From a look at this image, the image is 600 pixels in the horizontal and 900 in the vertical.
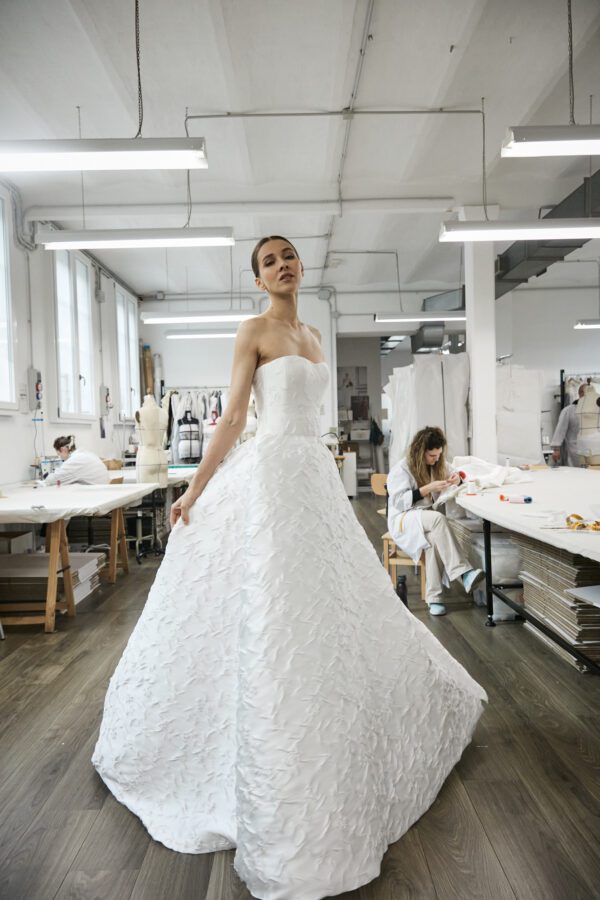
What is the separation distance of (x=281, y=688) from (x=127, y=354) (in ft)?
30.4

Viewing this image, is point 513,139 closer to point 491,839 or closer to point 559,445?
point 491,839

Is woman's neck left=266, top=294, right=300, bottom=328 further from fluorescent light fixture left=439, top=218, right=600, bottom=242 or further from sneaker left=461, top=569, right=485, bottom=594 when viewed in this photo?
fluorescent light fixture left=439, top=218, right=600, bottom=242

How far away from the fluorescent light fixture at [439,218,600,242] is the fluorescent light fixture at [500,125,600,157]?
3.86ft

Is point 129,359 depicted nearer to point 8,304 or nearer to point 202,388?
point 202,388

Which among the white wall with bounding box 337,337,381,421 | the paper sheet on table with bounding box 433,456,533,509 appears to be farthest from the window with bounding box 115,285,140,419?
the paper sheet on table with bounding box 433,456,533,509

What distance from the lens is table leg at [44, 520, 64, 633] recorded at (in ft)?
12.3

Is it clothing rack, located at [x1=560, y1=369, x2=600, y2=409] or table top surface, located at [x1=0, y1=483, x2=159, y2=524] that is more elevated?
clothing rack, located at [x1=560, y1=369, x2=600, y2=409]

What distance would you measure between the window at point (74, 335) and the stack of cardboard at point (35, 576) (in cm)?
280

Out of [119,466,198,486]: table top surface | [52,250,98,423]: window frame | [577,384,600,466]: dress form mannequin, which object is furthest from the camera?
[577,384,600,466]: dress form mannequin

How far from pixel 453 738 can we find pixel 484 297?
5.57 m

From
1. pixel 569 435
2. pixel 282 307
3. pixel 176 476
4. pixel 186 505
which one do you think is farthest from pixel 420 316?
pixel 186 505

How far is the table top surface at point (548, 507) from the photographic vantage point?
2.31 metres

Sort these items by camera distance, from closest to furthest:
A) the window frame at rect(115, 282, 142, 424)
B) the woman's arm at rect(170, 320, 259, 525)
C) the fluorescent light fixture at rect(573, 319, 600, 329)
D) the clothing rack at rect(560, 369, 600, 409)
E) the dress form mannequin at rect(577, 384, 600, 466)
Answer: the woman's arm at rect(170, 320, 259, 525) < the dress form mannequin at rect(577, 384, 600, 466) < the fluorescent light fixture at rect(573, 319, 600, 329) < the window frame at rect(115, 282, 142, 424) < the clothing rack at rect(560, 369, 600, 409)

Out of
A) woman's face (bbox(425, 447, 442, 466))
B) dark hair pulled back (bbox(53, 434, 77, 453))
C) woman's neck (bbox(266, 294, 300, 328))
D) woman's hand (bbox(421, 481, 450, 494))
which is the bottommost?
woman's hand (bbox(421, 481, 450, 494))
